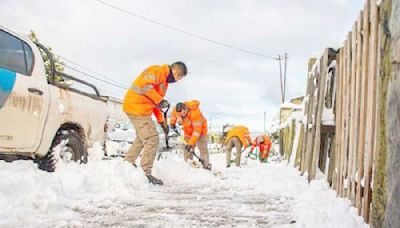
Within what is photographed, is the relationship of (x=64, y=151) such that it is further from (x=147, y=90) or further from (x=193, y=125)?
(x=193, y=125)

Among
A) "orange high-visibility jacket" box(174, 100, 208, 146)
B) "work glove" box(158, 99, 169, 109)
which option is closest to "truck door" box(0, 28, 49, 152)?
"work glove" box(158, 99, 169, 109)

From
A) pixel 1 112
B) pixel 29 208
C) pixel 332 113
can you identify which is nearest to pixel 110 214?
pixel 29 208

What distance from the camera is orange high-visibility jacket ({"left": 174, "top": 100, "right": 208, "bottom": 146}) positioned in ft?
35.4

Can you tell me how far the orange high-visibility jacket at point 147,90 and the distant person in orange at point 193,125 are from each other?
3597 millimetres

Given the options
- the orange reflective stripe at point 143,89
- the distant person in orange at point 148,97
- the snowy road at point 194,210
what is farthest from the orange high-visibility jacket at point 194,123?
the snowy road at point 194,210

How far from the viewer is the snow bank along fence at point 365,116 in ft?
7.61

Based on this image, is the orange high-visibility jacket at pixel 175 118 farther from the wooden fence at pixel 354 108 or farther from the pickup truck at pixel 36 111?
the wooden fence at pixel 354 108

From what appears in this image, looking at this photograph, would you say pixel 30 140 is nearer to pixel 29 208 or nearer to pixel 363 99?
pixel 29 208

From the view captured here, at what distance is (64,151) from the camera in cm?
625

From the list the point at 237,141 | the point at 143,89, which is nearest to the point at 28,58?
the point at 143,89

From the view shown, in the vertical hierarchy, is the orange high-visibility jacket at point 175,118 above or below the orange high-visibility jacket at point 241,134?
above

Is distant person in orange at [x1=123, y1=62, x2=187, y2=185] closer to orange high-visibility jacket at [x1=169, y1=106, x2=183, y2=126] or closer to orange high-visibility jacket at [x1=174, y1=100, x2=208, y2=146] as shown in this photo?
orange high-visibility jacket at [x1=174, y1=100, x2=208, y2=146]

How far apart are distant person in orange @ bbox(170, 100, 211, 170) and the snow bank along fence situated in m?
3.32

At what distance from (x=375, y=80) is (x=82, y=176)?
10.9ft
